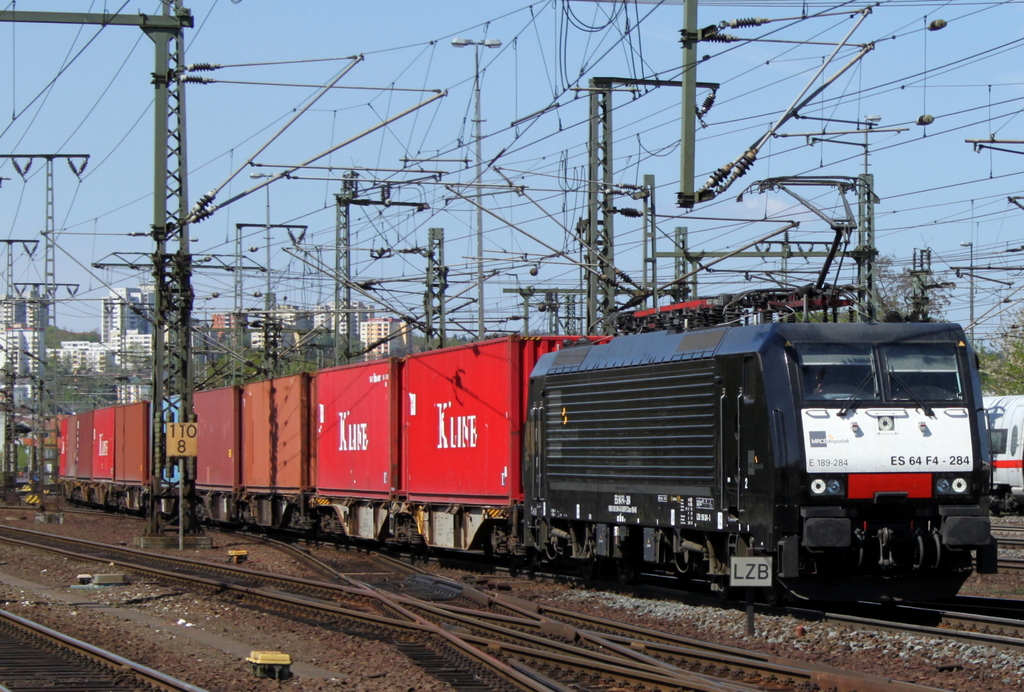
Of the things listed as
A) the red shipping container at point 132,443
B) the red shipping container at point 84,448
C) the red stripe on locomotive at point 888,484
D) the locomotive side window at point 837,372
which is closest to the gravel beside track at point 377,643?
the red stripe on locomotive at point 888,484

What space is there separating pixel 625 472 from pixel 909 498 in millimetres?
3847

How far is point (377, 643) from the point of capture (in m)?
12.9

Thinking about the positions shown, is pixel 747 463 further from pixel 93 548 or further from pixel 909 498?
pixel 93 548

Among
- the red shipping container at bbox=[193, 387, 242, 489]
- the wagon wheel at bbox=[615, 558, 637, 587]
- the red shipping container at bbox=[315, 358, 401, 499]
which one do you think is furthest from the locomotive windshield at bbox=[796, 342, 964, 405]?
the red shipping container at bbox=[193, 387, 242, 489]

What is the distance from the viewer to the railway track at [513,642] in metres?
10.3

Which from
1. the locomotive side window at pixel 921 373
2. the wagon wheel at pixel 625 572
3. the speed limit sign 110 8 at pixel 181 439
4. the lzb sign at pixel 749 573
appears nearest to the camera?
the lzb sign at pixel 749 573

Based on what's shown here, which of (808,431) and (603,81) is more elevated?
(603,81)

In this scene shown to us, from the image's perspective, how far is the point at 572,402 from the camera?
56.9ft

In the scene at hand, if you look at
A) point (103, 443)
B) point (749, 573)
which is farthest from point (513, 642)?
point (103, 443)

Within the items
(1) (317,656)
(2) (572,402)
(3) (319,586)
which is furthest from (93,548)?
(1) (317,656)

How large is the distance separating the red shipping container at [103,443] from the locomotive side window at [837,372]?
3615 centimetres

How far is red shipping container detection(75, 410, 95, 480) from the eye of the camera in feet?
168

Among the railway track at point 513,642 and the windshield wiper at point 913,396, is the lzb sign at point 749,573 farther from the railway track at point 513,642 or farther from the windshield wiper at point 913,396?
the windshield wiper at point 913,396

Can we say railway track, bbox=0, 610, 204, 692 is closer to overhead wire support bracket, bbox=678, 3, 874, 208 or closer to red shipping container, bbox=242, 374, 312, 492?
overhead wire support bracket, bbox=678, 3, 874, 208
